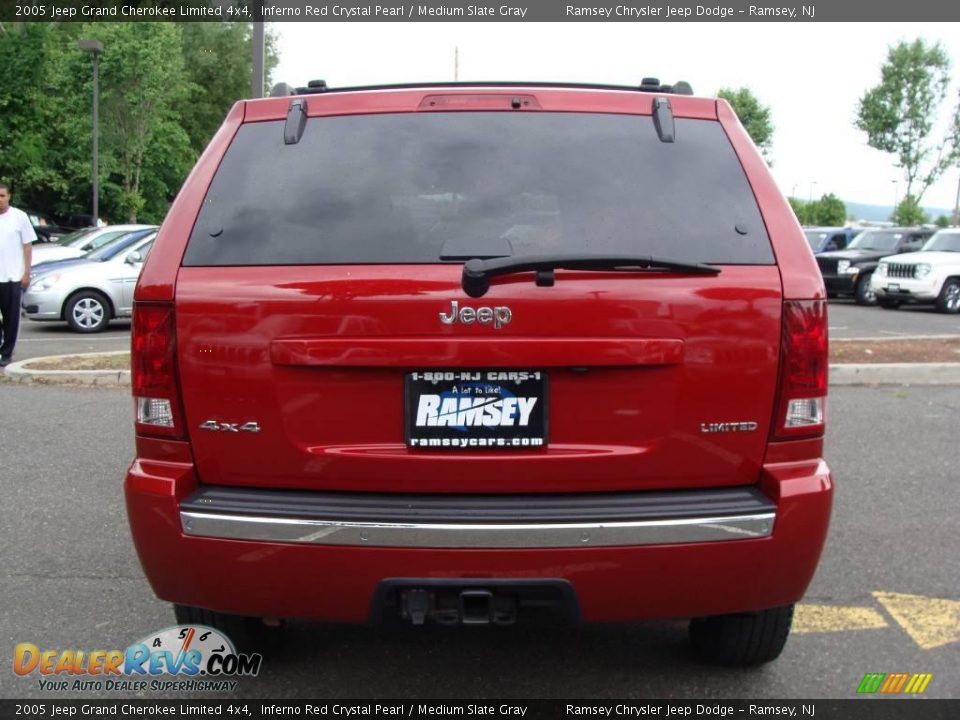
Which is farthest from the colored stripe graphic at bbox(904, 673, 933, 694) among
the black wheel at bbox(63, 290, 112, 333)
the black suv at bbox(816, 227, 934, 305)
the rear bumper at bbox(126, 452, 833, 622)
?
the black suv at bbox(816, 227, 934, 305)

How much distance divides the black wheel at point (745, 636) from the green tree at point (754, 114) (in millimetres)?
53010

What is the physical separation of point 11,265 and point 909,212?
152 ft

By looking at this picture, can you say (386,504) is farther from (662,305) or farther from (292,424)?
(662,305)

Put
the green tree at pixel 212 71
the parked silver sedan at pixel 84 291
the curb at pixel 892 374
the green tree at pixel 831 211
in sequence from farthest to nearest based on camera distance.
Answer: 1. the green tree at pixel 831 211
2. the green tree at pixel 212 71
3. the parked silver sedan at pixel 84 291
4. the curb at pixel 892 374

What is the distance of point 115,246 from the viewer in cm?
1370

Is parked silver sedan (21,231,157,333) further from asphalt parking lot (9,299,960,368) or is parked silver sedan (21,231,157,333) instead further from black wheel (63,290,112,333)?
asphalt parking lot (9,299,960,368)

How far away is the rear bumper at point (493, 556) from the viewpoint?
7.98 ft

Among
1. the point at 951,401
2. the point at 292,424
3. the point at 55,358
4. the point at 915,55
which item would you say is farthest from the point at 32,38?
the point at 915,55

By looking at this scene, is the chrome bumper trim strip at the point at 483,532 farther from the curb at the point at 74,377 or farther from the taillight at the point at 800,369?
the curb at the point at 74,377

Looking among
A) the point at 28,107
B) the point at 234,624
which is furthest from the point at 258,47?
the point at 28,107

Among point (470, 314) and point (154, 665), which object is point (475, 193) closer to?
point (470, 314)

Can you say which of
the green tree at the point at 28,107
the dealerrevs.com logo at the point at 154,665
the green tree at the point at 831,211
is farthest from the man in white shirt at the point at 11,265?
the green tree at the point at 831,211

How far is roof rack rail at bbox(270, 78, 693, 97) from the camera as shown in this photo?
3053 mm
